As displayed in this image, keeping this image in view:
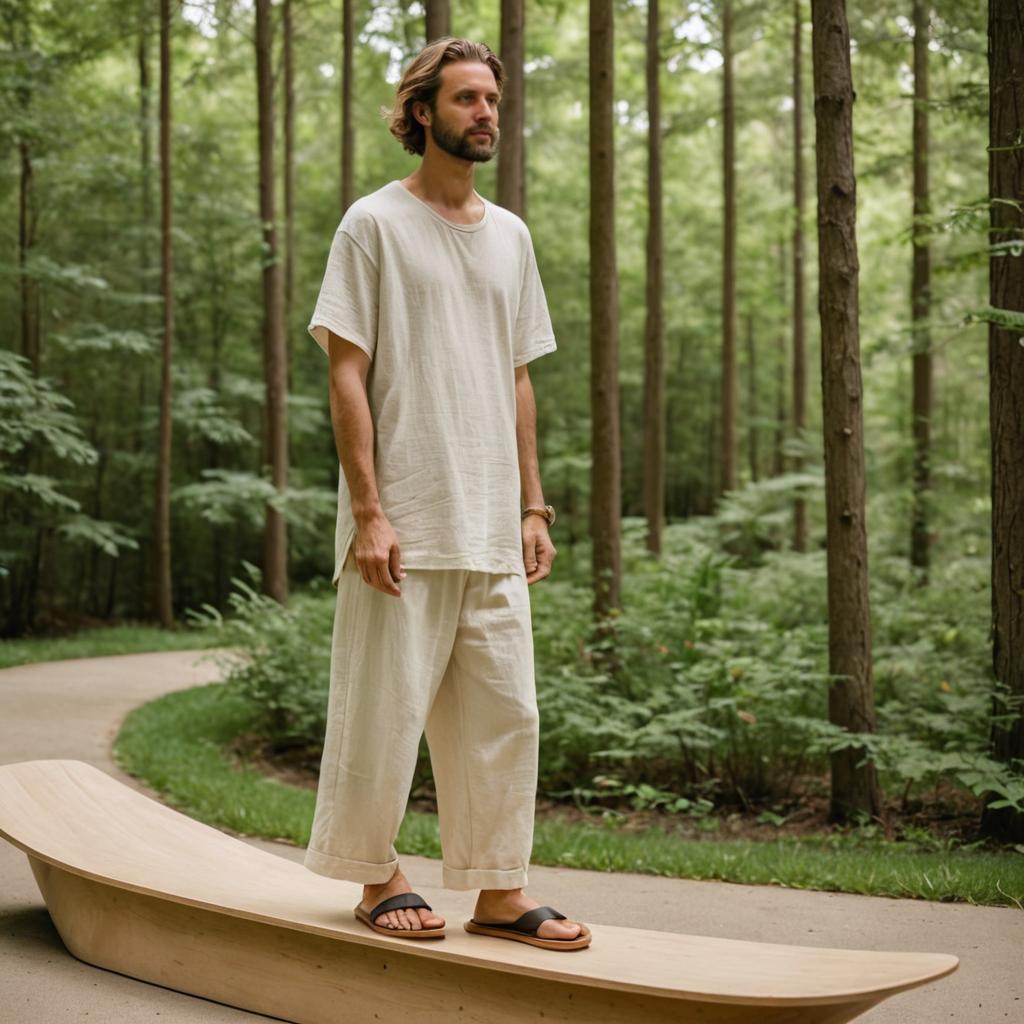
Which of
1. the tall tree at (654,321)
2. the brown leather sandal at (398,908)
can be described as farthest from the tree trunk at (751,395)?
the brown leather sandal at (398,908)

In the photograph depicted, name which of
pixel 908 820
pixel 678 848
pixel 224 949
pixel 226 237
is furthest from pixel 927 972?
pixel 226 237

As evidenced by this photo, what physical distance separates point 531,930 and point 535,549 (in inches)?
42.7

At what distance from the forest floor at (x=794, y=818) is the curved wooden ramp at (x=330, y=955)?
379 centimetres

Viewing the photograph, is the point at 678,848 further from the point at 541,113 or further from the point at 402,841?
the point at 541,113

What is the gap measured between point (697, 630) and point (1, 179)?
1513 cm

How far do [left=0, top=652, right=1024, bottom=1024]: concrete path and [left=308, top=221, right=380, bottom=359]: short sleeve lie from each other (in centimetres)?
174

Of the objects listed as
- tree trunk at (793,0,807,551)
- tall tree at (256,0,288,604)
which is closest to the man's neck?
tall tree at (256,0,288,604)

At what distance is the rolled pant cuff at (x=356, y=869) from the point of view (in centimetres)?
327

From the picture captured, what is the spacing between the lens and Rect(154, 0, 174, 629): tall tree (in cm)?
1767

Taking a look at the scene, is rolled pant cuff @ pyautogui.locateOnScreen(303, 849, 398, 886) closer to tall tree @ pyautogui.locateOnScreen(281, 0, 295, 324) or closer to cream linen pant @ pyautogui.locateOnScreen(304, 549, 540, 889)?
cream linen pant @ pyautogui.locateOnScreen(304, 549, 540, 889)

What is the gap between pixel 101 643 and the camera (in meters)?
17.6

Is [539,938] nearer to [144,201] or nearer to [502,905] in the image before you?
[502,905]

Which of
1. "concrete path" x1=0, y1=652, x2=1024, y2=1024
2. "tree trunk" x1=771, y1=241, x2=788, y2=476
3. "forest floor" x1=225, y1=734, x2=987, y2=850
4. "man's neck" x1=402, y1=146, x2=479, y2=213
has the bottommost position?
"forest floor" x1=225, y1=734, x2=987, y2=850

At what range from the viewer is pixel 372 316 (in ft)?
10.8
